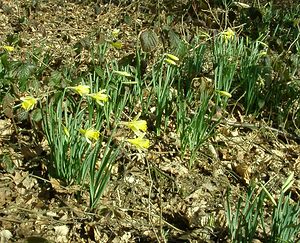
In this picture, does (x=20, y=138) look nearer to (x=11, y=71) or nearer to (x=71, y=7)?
(x=11, y=71)

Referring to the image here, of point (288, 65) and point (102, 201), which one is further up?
point (288, 65)

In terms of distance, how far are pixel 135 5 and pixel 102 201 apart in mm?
3381

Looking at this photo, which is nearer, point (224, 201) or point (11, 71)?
point (224, 201)

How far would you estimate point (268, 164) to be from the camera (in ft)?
9.36

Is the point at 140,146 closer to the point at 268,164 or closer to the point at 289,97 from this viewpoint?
the point at 268,164

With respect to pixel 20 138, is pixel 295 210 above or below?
above

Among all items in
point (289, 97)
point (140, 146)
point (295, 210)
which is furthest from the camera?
point (289, 97)

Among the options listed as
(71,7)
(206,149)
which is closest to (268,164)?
(206,149)

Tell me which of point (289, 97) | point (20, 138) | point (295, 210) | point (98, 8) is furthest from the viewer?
point (98, 8)

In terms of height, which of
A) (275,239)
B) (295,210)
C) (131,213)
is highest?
(295,210)

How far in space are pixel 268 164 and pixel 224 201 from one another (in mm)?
544

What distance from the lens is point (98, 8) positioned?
198 inches

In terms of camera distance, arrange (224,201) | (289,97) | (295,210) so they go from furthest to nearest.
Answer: (289,97), (224,201), (295,210)

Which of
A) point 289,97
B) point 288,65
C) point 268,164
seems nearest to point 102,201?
point 268,164
